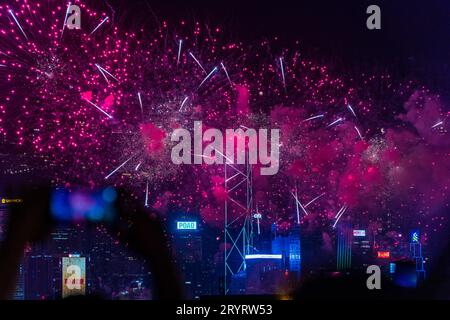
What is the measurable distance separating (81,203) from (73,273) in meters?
1.92

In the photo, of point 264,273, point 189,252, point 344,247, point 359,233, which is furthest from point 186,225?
point 359,233

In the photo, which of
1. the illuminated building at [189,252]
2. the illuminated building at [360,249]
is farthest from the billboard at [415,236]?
the illuminated building at [189,252]

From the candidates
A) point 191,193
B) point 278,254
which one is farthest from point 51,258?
point 278,254

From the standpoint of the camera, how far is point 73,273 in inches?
418

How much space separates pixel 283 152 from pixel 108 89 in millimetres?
3378

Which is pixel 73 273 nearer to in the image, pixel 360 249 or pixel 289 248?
pixel 289 248

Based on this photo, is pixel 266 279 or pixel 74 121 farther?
pixel 266 279

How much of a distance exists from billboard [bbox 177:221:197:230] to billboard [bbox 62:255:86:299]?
2.36m

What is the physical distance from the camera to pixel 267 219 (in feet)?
39.5

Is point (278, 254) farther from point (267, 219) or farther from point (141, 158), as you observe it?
point (141, 158)

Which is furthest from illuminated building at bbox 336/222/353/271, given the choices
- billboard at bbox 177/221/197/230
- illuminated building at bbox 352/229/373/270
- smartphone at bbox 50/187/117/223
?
smartphone at bbox 50/187/117/223

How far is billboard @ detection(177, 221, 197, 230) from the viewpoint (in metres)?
12.6

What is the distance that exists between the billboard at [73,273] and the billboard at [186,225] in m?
2.36
